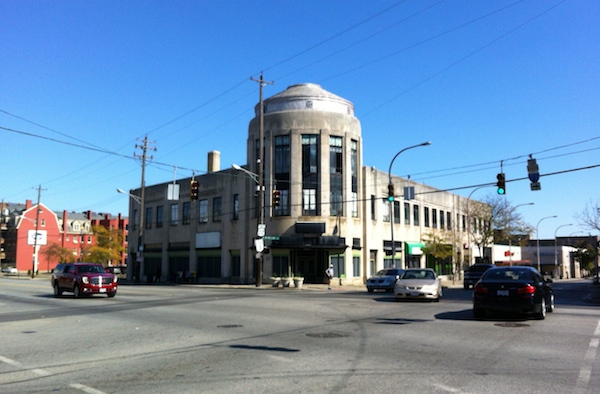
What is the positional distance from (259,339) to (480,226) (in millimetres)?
59340

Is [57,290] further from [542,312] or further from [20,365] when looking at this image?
[542,312]

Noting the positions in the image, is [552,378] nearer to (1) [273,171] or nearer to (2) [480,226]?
(1) [273,171]

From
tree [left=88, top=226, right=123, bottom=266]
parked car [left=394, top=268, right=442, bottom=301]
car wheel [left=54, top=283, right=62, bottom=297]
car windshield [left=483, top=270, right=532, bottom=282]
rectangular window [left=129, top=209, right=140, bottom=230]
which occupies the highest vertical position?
rectangular window [left=129, top=209, right=140, bottom=230]

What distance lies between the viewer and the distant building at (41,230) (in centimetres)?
11025

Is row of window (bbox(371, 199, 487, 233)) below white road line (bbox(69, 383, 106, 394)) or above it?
above

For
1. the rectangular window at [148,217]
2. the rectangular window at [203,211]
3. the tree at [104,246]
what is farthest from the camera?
the tree at [104,246]

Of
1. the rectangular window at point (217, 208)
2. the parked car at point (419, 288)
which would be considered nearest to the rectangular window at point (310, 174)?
the rectangular window at point (217, 208)

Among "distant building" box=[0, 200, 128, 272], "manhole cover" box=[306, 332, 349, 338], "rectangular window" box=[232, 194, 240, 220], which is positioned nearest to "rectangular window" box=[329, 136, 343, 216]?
"rectangular window" box=[232, 194, 240, 220]

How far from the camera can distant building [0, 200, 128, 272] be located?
110 m

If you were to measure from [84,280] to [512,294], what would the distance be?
1956 cm

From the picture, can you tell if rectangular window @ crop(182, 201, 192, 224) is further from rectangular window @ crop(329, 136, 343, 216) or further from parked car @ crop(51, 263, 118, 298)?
parked car @ crop(51, 263, 118, 298)

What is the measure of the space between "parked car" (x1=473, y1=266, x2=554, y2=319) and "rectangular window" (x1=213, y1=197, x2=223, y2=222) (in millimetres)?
37131

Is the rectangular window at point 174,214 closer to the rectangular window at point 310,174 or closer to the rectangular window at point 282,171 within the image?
the rectangular window at point 282,171

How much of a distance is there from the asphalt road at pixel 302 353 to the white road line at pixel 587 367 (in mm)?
26
